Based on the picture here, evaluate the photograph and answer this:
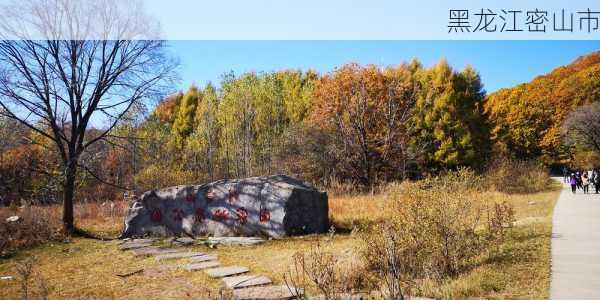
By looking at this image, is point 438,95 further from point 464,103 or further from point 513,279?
point 513,279

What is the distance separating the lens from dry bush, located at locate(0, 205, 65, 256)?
28.3 feet

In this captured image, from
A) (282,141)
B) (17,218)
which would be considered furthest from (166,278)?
(282,141)

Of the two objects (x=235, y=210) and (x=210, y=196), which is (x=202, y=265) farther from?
(x=210, y=196)

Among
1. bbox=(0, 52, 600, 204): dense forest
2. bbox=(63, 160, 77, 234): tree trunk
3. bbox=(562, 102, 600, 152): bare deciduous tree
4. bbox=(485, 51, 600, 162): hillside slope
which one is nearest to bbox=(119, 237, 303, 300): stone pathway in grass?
bbox=(63, 160, 77, 234): tree trunk

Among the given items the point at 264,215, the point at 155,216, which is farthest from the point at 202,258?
the point at 155,216

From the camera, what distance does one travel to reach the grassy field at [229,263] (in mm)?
4359

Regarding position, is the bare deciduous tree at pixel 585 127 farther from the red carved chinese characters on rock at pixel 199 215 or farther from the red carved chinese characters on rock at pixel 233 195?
the red carved chinese characters on rock at pixel 199 215

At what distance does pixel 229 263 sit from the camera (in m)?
6.54

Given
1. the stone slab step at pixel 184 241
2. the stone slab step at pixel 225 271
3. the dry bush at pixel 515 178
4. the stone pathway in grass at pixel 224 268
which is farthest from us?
the dry bush at pixel 515 178

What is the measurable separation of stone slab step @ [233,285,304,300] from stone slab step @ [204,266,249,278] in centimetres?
93

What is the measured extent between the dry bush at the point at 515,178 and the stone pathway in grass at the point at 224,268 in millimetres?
12083

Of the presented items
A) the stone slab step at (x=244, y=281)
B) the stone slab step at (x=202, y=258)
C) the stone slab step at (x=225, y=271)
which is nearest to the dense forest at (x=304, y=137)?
the stone slab step at (x=202, y=258)

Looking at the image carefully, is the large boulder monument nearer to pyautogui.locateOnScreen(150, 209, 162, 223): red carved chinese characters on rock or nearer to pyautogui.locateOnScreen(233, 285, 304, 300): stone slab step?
pyautogui.locateOnScreen(150, 209, 162, 223): red carved chinese characters on rock

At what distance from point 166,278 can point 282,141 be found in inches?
589
